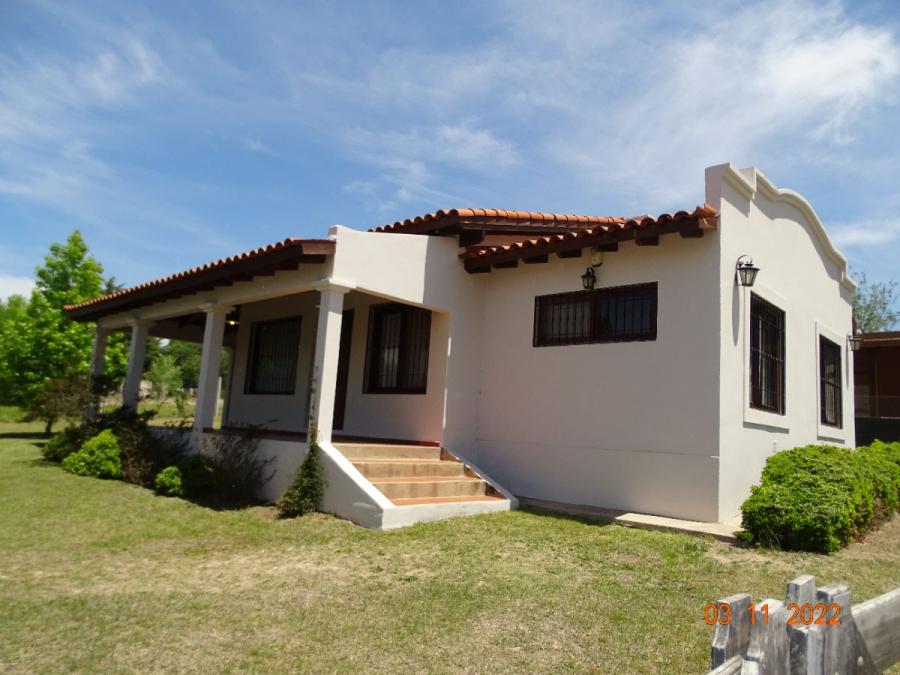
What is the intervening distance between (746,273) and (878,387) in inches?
488

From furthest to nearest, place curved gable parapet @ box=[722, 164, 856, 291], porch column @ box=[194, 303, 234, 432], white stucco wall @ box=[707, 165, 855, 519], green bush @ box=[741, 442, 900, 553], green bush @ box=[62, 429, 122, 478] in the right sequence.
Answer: green bush @ box=[62, 429, 122, 478]
porch column @ box=[194, 303, 234, 432]
curved gable parapet @ box=[722, 164, 856, 291]
white stucco wall @ box=[707, 165, 855, 519]
green bush @ box=[741, 442, 900, 553]

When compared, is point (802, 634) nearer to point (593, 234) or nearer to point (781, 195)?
point (593, 234)

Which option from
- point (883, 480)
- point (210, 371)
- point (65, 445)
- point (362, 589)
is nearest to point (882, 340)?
point (883, 480)

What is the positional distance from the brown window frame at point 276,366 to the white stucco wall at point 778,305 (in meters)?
8.13

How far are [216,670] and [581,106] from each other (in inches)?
351

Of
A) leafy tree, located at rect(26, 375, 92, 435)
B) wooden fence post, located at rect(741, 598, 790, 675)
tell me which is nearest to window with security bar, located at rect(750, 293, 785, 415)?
wooden fence post, located at rect(741, 598, 790, 675)

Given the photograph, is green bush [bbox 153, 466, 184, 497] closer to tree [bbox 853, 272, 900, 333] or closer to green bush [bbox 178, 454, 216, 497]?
green bush [bbox 178, 454, 216, 497]

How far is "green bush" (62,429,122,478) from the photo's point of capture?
10.2 metres

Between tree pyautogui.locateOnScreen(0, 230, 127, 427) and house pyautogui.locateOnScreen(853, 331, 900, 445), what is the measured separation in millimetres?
20516

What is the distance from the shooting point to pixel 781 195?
984 centimetres

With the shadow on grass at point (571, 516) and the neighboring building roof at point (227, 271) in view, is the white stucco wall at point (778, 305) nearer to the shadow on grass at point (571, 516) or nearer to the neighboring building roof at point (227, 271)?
the shadow on grass at point (571, 516)

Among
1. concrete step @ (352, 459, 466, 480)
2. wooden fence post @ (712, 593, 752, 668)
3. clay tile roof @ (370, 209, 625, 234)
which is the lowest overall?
concrete step @ (352, 459, 466, 480)
